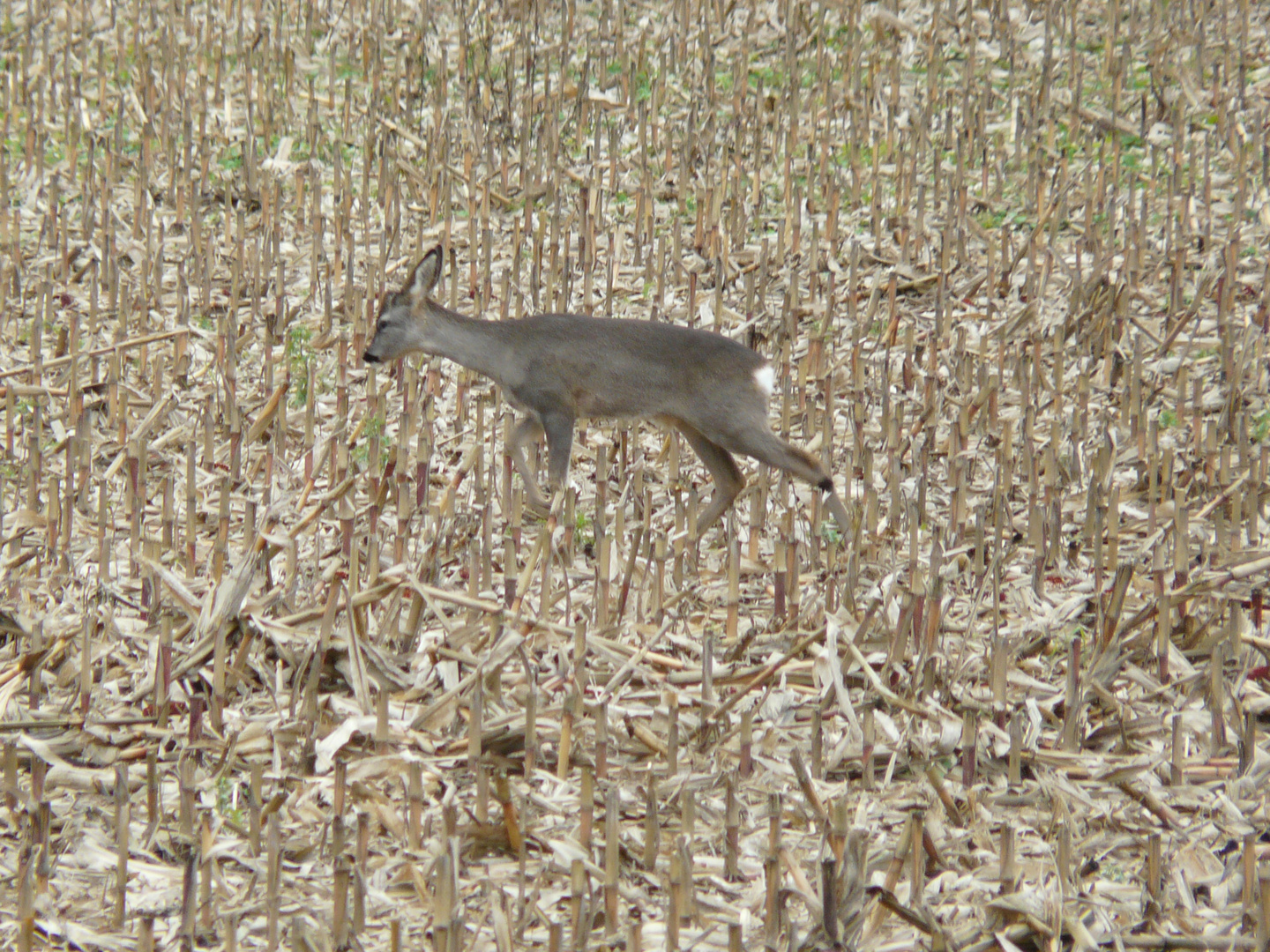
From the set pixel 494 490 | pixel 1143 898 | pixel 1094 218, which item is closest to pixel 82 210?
pixel 494 490

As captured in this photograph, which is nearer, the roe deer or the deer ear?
the roe deer

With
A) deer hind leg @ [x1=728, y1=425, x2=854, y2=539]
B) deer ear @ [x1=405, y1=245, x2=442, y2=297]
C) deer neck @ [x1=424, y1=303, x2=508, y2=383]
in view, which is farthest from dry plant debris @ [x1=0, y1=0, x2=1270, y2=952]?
deer ear @ [x1=405, y1=245, x2=442, y2=297]

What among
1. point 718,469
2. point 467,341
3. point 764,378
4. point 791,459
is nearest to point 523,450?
point 467,341

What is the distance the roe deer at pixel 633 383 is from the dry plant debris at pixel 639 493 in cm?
23

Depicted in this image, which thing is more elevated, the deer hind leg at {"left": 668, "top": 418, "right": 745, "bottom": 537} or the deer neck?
the deer neck

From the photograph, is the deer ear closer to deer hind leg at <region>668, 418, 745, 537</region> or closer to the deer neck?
the deer neck

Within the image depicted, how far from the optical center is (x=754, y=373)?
Result: 6.91m

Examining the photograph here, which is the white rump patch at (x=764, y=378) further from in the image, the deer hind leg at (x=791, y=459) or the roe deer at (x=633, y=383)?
the deer hind leg at (x=791, y=459)

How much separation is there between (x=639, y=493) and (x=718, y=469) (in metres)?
0.42

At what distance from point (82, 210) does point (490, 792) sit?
20.2 feet

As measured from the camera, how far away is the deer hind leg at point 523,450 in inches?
273

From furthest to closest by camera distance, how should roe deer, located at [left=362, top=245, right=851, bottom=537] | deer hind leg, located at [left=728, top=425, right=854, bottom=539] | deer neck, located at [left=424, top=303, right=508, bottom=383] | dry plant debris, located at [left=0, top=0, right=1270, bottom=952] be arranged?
deer neck, located at [left=424, top=303, right=508, bottom=383]
roe deer, located at [left=362, top=245, right=851, bottom=537]
deer hind leg, located at [left=728, top=425, right=854, bottom=539]
dry plant debris, located at [left=0, top=0, right=1270, bottom=952]

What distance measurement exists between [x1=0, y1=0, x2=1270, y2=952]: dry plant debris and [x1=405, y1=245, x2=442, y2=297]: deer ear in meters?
0.50

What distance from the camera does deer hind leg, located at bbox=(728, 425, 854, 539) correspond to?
662 cm
